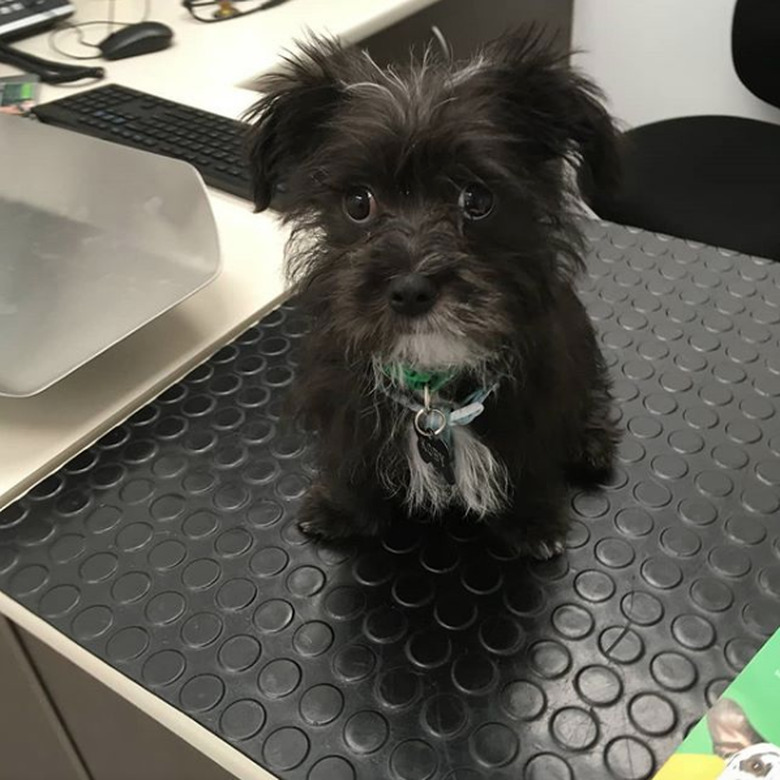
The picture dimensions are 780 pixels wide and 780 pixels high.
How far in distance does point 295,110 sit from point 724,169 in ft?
3.84

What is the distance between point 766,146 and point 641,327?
0.88m

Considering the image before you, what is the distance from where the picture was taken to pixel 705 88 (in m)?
2.29

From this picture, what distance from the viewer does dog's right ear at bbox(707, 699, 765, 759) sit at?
0.64 m

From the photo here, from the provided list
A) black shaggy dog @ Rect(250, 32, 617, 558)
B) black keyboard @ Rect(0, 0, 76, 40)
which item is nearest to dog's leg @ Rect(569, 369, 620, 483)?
black shaggy dog @ Rect(250, 32, 617, 558)

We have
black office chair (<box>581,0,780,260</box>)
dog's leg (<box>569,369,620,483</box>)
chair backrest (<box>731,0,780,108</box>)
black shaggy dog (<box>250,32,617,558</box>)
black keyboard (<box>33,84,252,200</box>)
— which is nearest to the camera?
black shaggy dog (<box>250,32,617,558</box>)

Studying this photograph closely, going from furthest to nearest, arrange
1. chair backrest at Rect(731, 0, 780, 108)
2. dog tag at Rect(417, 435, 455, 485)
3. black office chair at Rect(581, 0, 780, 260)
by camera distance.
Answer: chair backrest at Rect(731, 0, 780, 108) < black office chair at Rect(581, 0, 780, 260) < dog tag at Rect(417, 435, 455, 485)

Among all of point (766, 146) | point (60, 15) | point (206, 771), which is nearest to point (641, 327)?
point (206, 771)

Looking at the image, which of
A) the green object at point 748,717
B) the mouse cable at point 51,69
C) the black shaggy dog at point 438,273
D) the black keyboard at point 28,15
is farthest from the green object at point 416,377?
the black keyboard at point 28,15

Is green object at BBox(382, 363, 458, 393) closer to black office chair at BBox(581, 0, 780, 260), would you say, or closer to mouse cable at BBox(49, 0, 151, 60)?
black office chair at BBox(581, 0, 780, 260)

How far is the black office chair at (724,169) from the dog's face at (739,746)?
3.00 feet

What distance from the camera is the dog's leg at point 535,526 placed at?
0.85m

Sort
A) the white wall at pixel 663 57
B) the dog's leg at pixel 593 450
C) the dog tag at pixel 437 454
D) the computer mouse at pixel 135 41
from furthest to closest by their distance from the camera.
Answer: the white wall at pixel 663 57
the computer mouse at pixel 135 41
the dog's leg at pixel 593 450
the dog tag at pixel 437 454

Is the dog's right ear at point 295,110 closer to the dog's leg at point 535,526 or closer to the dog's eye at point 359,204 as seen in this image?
the dog's eye at point 359,204

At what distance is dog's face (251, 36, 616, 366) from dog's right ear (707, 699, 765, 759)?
0.34 m
